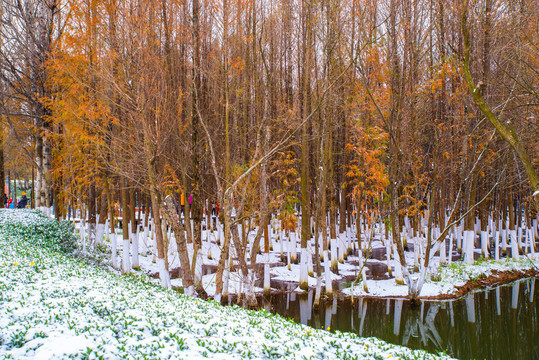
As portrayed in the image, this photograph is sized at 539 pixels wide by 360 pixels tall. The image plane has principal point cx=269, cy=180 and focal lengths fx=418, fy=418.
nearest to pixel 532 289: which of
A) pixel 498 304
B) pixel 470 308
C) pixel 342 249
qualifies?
pixel 498 304

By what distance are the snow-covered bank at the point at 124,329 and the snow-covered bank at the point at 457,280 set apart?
25.2 ft

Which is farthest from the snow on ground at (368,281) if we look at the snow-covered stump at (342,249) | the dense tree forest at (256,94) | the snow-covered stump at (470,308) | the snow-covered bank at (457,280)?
the dense tree forest at (256,94)

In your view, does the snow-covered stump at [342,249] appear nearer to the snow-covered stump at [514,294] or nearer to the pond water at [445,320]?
the pond water at [445,320]

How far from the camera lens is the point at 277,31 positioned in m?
16.5

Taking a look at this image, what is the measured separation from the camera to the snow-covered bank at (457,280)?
13297 millimetres

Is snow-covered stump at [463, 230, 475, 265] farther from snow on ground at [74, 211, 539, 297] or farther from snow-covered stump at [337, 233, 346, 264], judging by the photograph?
snow-covered stump at [337, 233, 346, 264]

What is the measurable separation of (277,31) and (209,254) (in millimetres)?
10079

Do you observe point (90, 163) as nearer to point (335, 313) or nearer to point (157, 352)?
point (335, 313)

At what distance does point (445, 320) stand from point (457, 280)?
402cm

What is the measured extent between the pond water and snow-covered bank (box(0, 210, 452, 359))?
4.80m

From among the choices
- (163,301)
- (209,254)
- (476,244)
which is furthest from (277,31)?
(476,244)

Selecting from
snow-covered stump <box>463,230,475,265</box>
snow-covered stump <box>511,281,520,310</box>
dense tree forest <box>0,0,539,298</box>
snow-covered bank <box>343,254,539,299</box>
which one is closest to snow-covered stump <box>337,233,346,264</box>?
dense tree forest <box>0,0,539,298</box>

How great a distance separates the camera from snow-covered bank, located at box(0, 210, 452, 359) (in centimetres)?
367

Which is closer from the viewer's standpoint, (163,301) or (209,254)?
(163,301)
